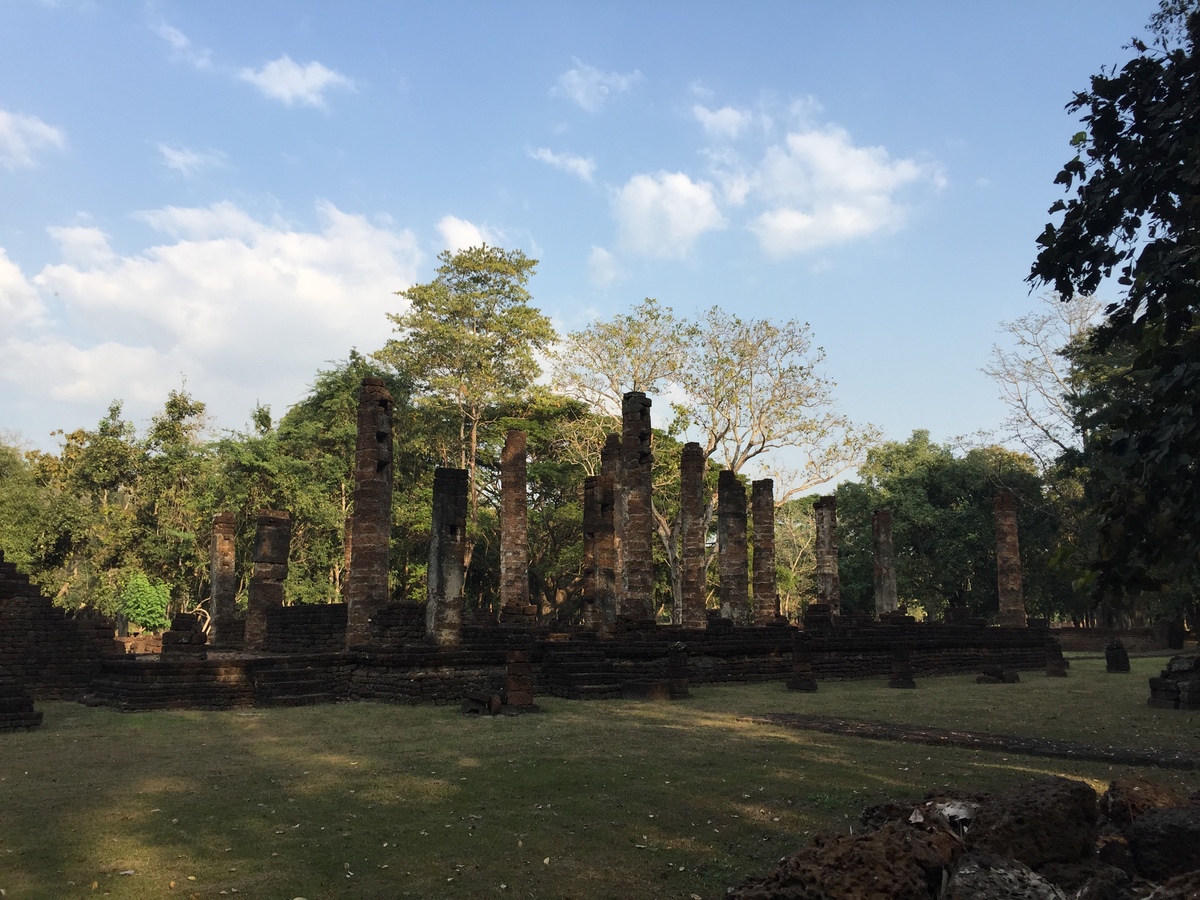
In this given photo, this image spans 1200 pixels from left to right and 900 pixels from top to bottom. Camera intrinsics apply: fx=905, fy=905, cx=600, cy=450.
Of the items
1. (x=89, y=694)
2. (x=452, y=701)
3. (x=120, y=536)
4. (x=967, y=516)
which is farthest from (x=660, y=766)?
(x=967, y=516)

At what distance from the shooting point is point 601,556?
80.7 ft

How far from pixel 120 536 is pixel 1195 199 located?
40.9 meters

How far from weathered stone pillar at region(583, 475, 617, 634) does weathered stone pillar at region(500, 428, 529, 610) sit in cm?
368

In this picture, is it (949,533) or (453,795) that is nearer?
(453,795)

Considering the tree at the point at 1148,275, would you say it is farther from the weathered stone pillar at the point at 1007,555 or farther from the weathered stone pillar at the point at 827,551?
the weathered stone pillar at the point at 1007,555

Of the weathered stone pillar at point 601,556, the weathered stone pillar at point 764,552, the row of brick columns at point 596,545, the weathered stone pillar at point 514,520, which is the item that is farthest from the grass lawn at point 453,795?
the weathered stone pillar at point 764,552

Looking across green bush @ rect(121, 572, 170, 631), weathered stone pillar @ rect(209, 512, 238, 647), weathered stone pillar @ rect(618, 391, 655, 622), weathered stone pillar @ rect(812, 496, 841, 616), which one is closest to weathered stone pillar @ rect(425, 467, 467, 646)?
weathered stone pillar @ rect(618, 391, 655, 622)

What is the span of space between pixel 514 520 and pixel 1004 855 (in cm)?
2443

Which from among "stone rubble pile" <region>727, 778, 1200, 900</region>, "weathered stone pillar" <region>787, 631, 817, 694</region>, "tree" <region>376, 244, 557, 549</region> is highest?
"tree" <region>376, 244, 557, 549</region>

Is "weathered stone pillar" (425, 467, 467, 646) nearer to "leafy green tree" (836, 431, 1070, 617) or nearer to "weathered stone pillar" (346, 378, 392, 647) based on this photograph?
"weathered stone pillar" (346, 378, 392, 647)

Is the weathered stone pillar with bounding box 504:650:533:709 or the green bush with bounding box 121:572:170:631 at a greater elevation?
the green bush with bounding box 121:572:170:631

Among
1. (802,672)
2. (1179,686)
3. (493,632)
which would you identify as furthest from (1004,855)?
(493,632)

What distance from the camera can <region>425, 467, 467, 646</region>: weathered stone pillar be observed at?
17969mm

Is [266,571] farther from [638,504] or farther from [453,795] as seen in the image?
[453,795]
